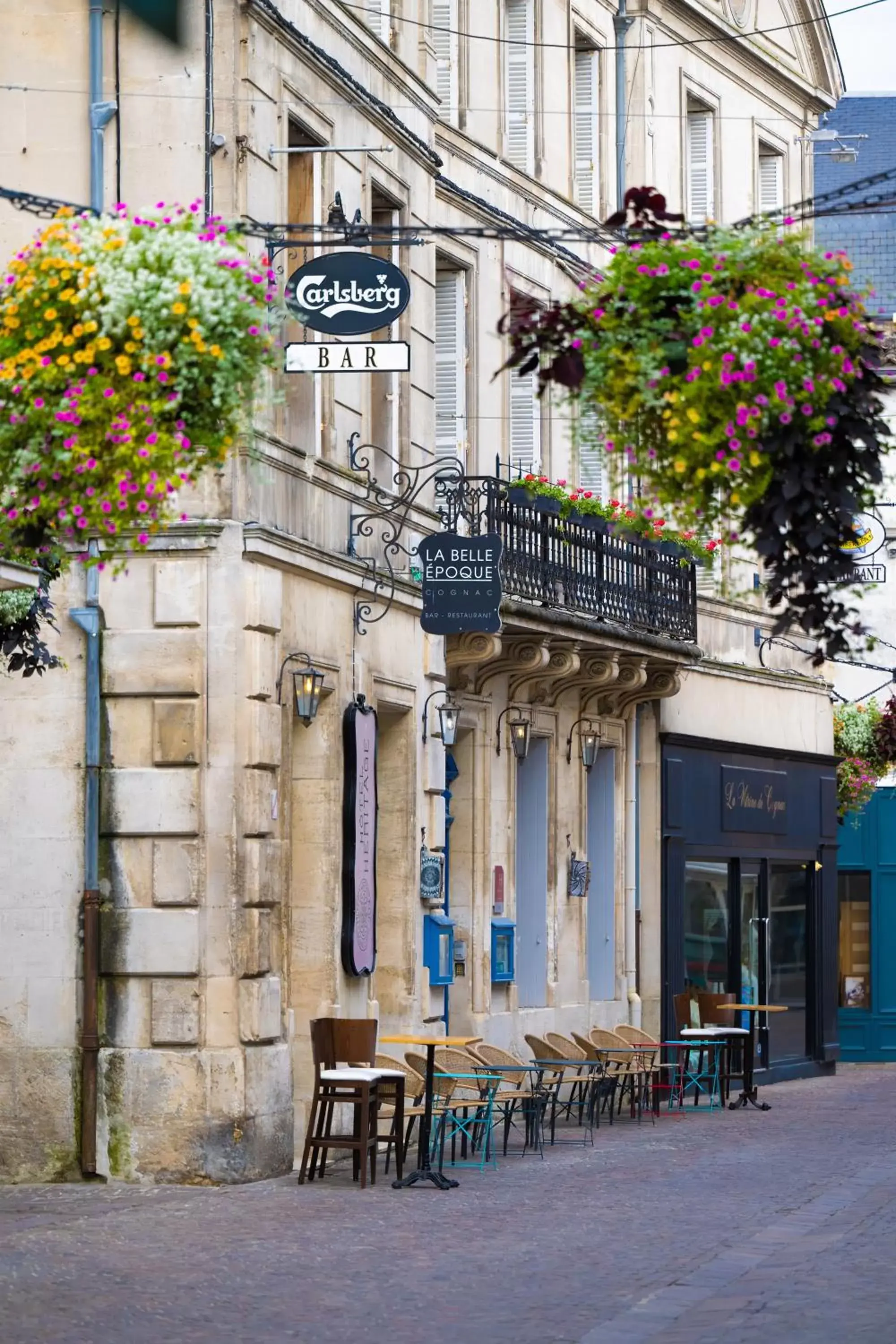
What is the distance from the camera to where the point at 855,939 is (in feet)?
109

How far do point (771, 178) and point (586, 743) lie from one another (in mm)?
9257

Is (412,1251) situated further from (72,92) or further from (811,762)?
(811,762)

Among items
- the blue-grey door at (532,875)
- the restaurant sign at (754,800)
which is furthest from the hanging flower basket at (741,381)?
the restaurant sign at (754,800)

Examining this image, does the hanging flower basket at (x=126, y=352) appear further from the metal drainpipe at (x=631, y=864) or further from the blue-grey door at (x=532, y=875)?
the metal drainpipe at (x=631, y=864)

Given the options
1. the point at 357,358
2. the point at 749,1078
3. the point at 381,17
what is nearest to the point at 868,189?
the point at 749,1078

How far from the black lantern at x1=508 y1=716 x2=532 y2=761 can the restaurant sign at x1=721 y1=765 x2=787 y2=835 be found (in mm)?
5397

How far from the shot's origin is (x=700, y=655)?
25594 millimetres

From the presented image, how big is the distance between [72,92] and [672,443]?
32.8 ft

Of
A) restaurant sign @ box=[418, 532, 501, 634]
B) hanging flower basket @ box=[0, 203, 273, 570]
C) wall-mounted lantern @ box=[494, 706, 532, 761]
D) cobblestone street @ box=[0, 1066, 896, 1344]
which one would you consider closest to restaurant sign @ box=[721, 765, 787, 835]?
wall-mounted lantern @ box=[494, 706, 532, 761]

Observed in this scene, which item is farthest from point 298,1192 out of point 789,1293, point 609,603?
point 609,603

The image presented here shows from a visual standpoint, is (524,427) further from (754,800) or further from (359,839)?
(754,800)

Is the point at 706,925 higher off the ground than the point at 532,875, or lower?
lower

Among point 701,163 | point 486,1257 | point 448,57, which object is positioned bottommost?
point 486,1257

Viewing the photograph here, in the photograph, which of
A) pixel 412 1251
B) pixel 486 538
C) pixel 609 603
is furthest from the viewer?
pixel 609 603
